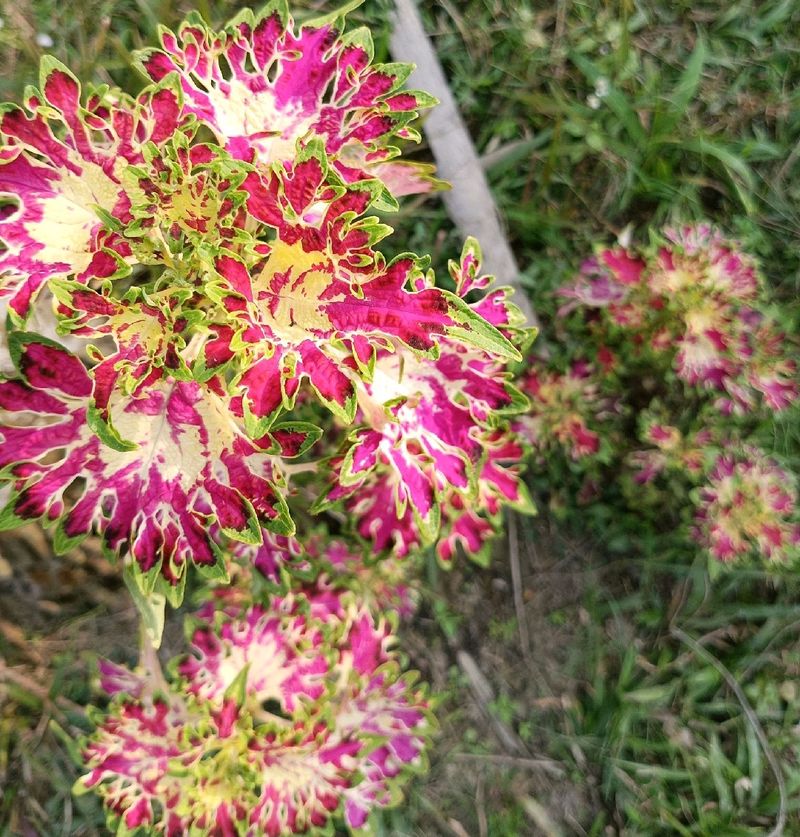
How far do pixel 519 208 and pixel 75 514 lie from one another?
163 centimetres

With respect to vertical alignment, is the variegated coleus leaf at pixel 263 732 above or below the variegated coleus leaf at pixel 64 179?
below

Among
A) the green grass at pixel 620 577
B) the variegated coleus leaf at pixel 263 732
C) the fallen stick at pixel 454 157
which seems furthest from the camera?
the green grass at pixel 620 577

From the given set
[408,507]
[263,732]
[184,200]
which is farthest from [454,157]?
[263,732]

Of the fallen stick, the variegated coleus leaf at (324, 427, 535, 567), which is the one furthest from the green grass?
the variegated coleus leaf at (324, 427, 535, 567)

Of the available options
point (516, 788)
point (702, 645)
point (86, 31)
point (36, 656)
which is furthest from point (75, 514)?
point (702, 645)

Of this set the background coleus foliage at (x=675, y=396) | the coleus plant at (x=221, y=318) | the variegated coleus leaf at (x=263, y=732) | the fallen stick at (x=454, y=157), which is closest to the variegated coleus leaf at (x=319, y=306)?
the coleus plant at (x=221, y=318)

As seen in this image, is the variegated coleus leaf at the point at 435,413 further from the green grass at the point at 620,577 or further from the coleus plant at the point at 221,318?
the green grass at the point at 620,577

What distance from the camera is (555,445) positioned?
2199mm

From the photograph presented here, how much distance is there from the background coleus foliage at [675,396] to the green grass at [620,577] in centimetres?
18

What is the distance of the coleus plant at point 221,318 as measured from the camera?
1042 mm

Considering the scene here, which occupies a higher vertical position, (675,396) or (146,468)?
(146,468)

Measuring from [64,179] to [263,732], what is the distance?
106 centimetres

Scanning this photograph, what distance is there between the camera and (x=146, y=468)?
1150mm

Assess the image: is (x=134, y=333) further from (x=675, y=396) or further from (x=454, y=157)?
(x=675, y=396)
